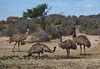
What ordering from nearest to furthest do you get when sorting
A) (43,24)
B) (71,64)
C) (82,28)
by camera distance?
(71,64)
(43,24)
(82,28)

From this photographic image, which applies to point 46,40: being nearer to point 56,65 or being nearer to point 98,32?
point 98,32

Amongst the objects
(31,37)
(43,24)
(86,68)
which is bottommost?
(86,68)

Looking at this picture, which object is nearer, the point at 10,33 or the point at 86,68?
the point at 86,68

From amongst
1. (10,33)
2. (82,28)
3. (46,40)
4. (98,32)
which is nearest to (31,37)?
(46,40)

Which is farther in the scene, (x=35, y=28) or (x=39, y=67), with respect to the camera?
(x=35, y=28)

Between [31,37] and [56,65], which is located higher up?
[31,37]

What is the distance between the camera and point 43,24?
3341 cm

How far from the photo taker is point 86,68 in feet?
33.5

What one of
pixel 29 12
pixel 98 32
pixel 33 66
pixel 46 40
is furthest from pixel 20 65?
pixel 29 12

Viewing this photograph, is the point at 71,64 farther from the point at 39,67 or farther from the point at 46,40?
the point at 46,40

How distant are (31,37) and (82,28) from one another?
495 inches

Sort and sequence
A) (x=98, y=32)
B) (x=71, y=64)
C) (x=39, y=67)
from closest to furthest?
(x=39, y=67) → (x=71, y=64) → (x=98, y=32)

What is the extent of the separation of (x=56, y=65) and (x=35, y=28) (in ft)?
76.6

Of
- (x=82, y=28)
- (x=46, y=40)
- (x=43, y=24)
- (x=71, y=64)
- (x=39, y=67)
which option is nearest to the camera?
(x=39, y=67)
